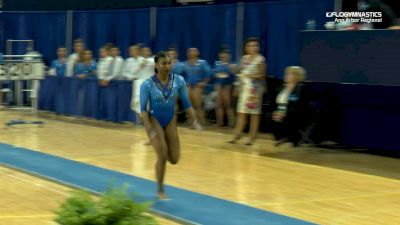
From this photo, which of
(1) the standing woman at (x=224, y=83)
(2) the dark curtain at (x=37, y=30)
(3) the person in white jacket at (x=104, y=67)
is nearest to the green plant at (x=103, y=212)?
(1) the standing woman at (x=224, y=83)

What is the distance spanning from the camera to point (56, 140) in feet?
54.7

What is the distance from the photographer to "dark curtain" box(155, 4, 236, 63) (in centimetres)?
2022

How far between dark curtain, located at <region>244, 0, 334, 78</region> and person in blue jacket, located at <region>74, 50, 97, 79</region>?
168 inches

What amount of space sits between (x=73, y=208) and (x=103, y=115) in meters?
14.9

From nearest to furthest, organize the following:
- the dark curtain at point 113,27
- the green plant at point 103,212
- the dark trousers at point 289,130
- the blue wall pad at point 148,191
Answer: the green plant at point 103,212 < the blue wall pad at point 148,191 < the dark trousers at point 289,130 < the dark curtain at point 113,27

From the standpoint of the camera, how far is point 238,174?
12.4 meters

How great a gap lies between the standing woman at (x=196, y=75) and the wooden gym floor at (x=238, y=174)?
0.80m

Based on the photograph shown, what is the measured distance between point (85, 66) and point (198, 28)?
3.12 meters

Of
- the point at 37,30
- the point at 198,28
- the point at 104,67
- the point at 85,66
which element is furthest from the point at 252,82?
the point at 37,30

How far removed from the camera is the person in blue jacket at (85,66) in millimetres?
21141

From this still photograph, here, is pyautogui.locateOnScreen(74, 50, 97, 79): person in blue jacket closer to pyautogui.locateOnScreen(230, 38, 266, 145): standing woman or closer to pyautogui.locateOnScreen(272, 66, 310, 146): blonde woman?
pyautogui.locateOnScreen(230, 38, 266, 145): standing woman

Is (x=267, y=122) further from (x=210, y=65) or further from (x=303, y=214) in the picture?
(x=303, y=214)

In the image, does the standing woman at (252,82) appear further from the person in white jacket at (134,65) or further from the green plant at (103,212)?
the green plant at (103,212)

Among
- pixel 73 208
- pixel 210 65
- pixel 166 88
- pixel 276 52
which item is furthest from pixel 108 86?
pixel 73 208
